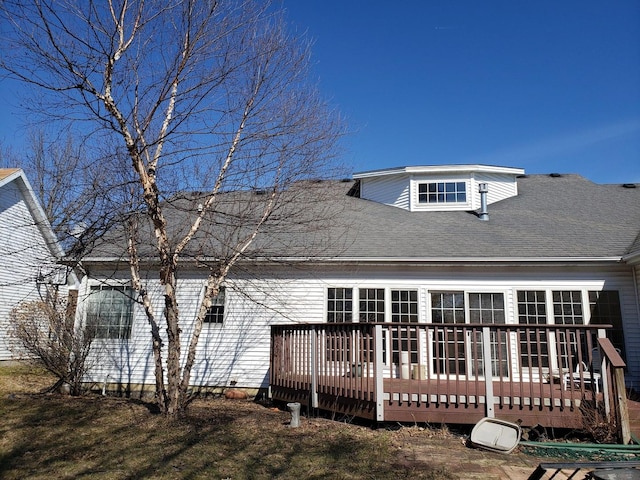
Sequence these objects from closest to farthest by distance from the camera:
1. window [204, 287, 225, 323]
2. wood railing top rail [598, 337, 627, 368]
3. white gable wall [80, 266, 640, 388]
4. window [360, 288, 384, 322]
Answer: wood railing top rail [598, 337, 627, 368]
white gable wall [80, 266, 640, 388]
window [360, 288, 384, 322]
window [204, 287, 225, 323]

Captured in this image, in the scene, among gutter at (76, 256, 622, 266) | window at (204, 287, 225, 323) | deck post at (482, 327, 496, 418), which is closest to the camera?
deck post at (482, 327, 496, 418)

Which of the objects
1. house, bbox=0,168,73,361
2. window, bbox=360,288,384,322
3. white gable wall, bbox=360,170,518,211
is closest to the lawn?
window, bbox=360,288,384,322

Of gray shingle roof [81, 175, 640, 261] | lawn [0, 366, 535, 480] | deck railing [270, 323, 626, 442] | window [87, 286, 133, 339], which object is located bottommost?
lawn [0, 366, 535, 480]

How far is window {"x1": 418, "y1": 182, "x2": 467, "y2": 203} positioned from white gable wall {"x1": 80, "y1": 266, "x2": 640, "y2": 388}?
3.61 meters

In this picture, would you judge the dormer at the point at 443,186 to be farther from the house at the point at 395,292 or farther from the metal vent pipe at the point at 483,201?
the house at the point at 395,292

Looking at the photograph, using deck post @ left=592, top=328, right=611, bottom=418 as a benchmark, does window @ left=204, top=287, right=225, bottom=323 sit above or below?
above

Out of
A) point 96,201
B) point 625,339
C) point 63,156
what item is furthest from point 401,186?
point 63,156

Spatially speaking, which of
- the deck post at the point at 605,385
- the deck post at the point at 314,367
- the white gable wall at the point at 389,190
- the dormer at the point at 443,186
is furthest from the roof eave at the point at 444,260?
the white gable wall at the point at 389,190

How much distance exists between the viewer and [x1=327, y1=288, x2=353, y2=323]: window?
9.16 metres

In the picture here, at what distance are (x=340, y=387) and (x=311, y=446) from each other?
140 cm

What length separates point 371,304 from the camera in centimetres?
912

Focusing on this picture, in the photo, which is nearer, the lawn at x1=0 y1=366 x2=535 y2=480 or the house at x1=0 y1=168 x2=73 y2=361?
the lawn at x1=0 y1=366 x2=535 y2=480

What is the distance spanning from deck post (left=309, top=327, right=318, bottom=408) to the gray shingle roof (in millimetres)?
2011

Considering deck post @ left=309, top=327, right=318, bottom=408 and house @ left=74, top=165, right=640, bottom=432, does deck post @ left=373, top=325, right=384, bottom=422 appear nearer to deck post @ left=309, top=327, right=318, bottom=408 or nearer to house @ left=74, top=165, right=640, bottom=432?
house @ left=74, top=165, right=640, bottom=432
